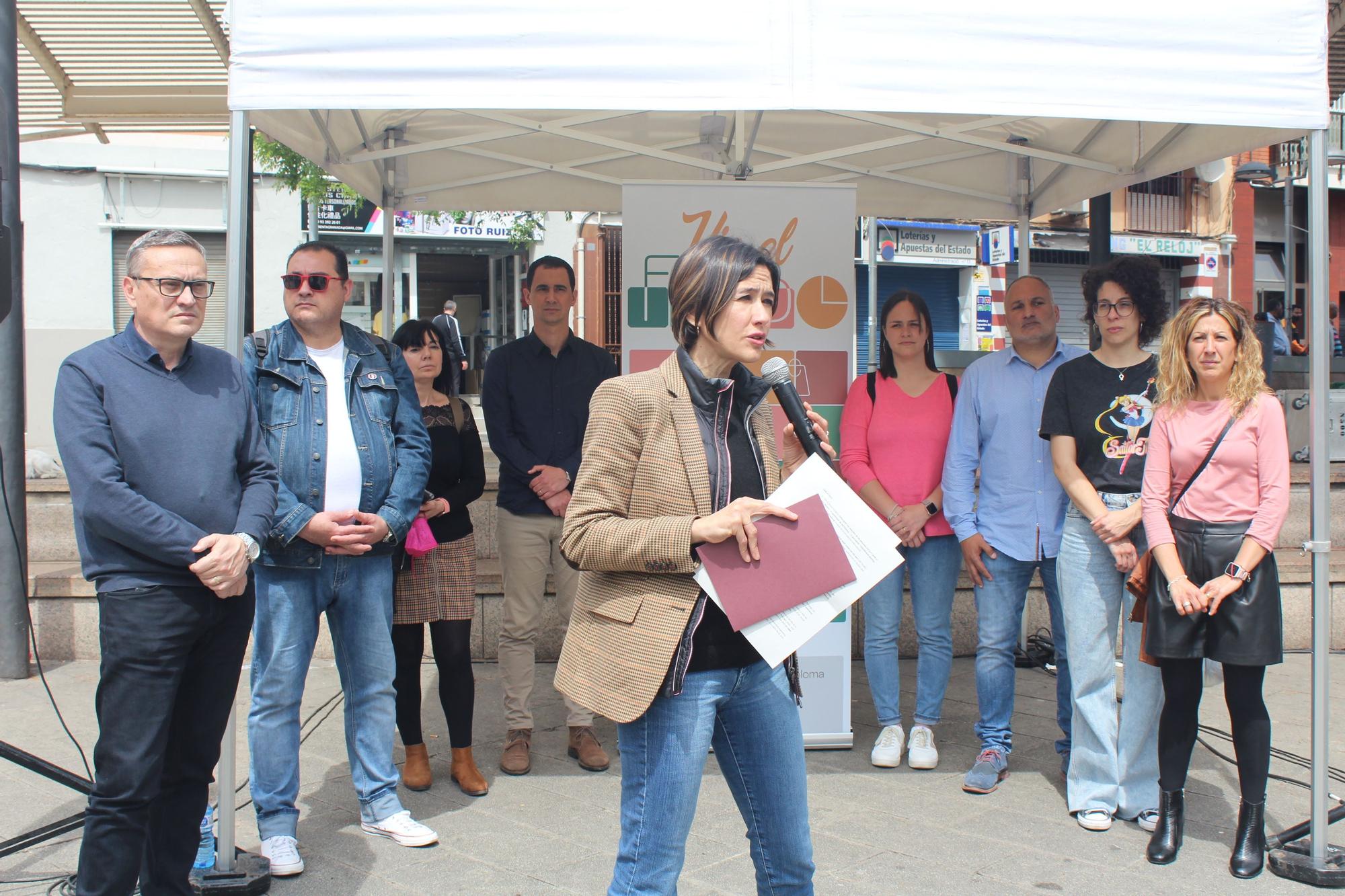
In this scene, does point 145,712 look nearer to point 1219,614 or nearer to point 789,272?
point 789,272

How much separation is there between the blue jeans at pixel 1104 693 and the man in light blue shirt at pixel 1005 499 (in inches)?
9.2

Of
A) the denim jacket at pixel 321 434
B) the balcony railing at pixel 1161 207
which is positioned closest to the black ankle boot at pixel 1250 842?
the denim jacket at pixel 321 434

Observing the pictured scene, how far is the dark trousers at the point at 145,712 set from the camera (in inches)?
109

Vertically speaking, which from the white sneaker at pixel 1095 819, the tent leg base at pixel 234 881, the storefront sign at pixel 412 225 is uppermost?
the storefront sign at pixel 412 225

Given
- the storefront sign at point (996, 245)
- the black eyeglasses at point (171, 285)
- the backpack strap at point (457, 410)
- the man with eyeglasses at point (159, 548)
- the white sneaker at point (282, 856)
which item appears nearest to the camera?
the man with eyeglasses at point (159, 548)

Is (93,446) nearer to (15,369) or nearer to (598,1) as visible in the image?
(598,1)

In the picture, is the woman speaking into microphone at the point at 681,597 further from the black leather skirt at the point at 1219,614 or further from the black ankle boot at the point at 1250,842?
the black ankle boot at the point at 1250,842

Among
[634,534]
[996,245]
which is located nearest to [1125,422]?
[634,534]

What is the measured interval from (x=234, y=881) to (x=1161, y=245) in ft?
78.8

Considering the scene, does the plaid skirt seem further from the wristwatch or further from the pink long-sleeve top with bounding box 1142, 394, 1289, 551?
the pink long-sleeve top with bounding box 1142, 394, 1289, 551

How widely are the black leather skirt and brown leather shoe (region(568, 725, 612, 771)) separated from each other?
221 cm

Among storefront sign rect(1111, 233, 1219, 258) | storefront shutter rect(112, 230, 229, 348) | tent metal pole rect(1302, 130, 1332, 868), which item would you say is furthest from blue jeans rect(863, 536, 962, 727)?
Answer: storefront sign rect(1111, 233, 1219, 258)

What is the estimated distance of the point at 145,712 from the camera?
9.20 ft

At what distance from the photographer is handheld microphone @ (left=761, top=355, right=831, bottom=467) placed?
7.91 ft
